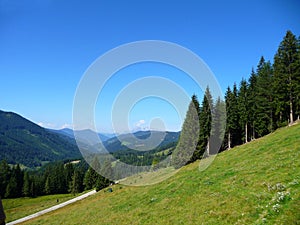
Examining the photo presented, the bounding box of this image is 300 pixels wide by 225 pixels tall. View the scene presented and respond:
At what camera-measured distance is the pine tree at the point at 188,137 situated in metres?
58.4

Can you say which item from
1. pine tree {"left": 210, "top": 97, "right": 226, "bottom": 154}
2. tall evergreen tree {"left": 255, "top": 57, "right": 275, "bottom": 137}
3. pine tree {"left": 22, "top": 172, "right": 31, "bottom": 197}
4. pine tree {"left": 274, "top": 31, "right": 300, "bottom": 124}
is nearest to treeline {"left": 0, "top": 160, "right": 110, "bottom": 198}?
pine tree {"left": 22, "top": 172, "right": 31, "bottom": 197}

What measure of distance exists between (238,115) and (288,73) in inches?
697

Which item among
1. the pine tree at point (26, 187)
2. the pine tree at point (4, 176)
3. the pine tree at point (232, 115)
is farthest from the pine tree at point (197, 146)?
the pine tree at point (4, 176)

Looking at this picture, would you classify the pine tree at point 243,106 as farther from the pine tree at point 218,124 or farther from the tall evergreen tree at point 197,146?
the tall evergreen tree at point 197,146

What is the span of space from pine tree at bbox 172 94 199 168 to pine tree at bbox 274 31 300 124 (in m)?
18.3

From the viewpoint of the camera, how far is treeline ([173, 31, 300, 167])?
52.2 meters

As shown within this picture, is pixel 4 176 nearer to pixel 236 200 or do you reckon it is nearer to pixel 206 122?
pixel 206 122

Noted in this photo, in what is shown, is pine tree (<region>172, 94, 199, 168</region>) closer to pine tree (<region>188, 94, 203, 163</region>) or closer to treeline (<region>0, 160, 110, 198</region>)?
pine tree (<region>188, 94, 203, 163</region>)

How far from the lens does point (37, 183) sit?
12575 cm

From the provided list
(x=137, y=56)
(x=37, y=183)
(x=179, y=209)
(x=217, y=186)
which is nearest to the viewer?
(x=179, y=209)

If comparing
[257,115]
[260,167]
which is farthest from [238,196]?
[257,115]

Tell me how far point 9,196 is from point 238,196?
129600 millimetres

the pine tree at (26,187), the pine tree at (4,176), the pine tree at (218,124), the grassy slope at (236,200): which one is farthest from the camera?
the pine tree at (4,176)

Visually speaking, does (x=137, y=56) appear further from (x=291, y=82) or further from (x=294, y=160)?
(x=291, y=82)
